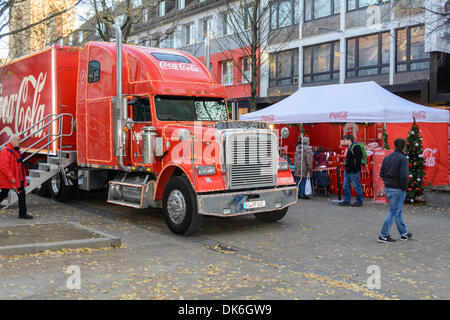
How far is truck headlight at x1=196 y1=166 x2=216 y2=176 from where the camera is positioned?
905cm

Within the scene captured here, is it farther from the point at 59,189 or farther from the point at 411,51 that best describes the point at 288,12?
the point at 59,189

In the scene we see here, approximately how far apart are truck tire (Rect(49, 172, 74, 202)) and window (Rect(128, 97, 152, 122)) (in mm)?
3899

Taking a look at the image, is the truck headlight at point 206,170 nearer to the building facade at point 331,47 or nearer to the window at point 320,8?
the building facade at point 331,47

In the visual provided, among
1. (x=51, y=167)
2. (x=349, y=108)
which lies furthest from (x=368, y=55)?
(x=51, y=167)

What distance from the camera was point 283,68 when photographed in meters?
30.3

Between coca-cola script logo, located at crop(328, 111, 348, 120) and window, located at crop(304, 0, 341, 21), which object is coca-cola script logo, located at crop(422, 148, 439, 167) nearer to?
coca-cola script logo, located at crop(328, 111, 348, 120)

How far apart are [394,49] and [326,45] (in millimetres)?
4546

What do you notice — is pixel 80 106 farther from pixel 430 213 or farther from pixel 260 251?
pixel 430 213

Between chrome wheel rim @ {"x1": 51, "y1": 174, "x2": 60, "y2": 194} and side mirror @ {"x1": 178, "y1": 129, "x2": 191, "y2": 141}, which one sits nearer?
side mirror @ {"x1": 178, "y1": 129, "x2": 191, "y2": 141}

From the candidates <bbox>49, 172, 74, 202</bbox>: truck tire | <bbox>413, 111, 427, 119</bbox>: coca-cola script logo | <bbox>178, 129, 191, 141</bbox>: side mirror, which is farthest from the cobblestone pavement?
<bbox>413, 111, 427, 119</bbox>: coca-cola script logo

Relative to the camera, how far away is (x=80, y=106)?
12289 millimetres

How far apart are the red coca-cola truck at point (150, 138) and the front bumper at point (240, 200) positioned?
18 mm
